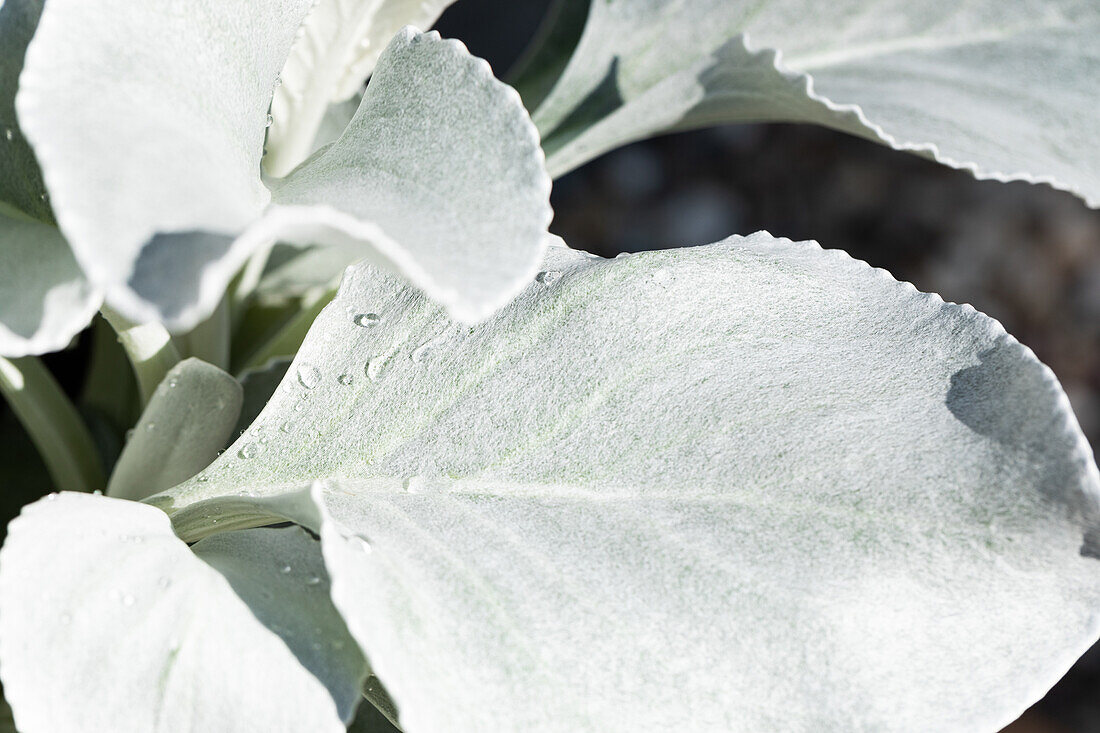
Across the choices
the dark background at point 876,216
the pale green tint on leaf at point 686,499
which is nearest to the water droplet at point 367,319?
the pale green tint on leaf at point 686,499

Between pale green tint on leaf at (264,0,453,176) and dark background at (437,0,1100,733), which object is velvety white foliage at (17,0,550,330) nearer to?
pale green tint on leaf at (264,0,453,176)

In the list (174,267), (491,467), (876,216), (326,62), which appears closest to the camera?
(174,267)

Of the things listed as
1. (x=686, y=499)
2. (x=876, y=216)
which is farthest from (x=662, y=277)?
(x=876, y=216)

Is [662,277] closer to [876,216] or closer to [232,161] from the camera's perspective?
[232,161]

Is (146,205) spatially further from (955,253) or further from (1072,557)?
(955,253)

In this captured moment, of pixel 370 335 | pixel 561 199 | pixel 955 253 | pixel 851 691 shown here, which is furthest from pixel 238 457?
pixel 955 253

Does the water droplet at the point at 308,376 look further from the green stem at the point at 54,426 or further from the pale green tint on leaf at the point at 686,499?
the green stem at the point at 54,426

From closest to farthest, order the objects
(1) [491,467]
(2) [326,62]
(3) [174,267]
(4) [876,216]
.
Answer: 1. (3) [174,267]
2. (1) [491,467]
3. (2) [326,62]
4. (4) [876,216]
